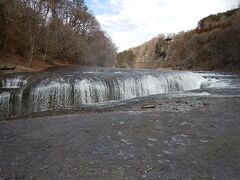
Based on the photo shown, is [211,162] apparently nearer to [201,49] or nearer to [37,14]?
[37,14]

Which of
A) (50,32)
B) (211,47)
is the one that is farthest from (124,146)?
(211,47)

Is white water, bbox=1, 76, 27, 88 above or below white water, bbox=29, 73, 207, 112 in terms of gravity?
above

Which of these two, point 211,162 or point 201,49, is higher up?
point 201,49

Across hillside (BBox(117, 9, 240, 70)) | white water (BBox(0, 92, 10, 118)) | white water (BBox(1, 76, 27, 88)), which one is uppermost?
hillside (BBox(117, 9, 240, 70))

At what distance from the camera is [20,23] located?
30.0 metres

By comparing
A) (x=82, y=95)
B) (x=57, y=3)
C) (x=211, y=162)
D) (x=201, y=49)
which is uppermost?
Answer: (x=57, y=3)

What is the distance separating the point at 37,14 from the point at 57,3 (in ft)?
39.1

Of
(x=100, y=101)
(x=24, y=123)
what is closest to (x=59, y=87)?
(x=100, y=101)

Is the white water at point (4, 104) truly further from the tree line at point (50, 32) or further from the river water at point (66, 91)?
the tree line at point (50, 32)

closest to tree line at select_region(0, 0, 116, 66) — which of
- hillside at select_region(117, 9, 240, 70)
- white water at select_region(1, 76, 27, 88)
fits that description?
white water at select_region(1, 76, 27, 88)

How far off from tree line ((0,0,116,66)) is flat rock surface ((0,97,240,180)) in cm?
1940

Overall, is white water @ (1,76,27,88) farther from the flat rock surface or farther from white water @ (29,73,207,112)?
the flat rock surface

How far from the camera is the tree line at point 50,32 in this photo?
1128 inches

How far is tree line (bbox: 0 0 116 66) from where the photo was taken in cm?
2866
